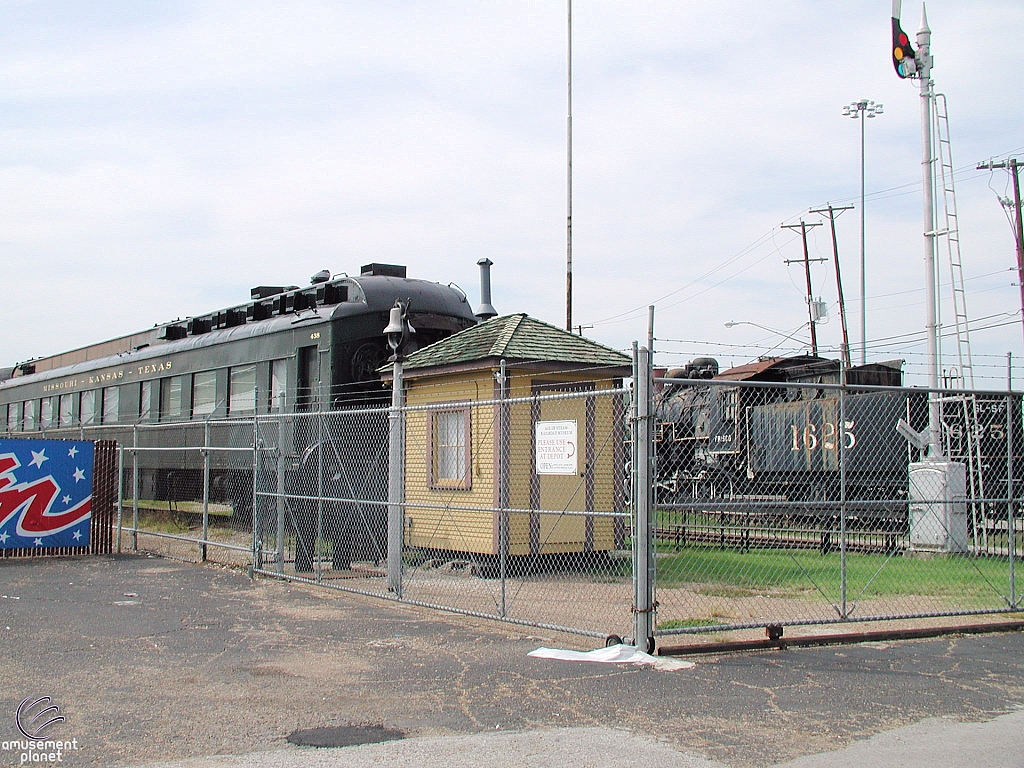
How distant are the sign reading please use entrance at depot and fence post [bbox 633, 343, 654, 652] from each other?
858 millimetres

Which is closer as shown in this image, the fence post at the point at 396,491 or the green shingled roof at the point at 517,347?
the fence post at the point at 396,491

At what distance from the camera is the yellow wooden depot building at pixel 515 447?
1156 cm

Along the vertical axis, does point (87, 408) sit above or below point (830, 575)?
above

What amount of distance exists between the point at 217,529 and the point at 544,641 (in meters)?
10.9

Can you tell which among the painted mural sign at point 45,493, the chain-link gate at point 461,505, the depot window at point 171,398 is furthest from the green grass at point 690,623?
the depot window at point 171,398

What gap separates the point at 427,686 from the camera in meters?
6.50

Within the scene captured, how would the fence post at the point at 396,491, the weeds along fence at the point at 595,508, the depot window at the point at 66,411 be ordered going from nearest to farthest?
the weeds along fence at the point at 595,508 → the fence post at the point at 396,491 → the depot window at the point at 66,411

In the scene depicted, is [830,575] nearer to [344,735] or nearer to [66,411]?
[344,735]

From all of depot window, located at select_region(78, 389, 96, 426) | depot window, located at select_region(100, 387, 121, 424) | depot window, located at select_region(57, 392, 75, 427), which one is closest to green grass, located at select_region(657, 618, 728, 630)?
depot window, located at select_region(100, 387, 121, 424)

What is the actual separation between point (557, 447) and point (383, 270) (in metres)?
9.28

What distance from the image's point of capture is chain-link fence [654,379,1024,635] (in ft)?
32.1

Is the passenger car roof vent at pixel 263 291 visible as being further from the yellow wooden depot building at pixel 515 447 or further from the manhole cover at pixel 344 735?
the manhole cover at pixel 344 735

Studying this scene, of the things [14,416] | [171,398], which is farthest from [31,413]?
[171,398]

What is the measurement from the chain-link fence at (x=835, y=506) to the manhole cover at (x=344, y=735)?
2779 millimetres
